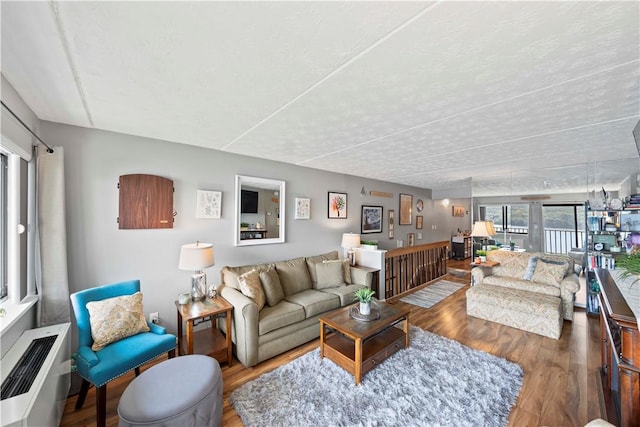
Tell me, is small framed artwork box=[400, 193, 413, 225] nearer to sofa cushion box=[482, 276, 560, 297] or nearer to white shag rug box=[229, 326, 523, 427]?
sofa cushion box=[482, 276, 560, 297]

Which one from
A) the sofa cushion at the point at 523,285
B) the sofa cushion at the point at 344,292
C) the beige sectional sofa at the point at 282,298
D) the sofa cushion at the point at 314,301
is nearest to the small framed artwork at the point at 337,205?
the beige sectional sofa at the point at 282,298

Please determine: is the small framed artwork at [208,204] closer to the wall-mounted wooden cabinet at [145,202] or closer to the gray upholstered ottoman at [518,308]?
the wall-mounted wooden cabinet at [145,202]

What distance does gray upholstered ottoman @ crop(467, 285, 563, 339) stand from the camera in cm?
304

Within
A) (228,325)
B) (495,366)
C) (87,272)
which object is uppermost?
(87,272)

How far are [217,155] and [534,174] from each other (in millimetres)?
4957

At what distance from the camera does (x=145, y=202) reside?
2533mm

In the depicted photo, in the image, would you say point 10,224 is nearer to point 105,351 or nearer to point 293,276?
point 105,351

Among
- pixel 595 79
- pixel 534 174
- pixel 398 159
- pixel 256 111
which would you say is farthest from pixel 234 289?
pixel 534 174

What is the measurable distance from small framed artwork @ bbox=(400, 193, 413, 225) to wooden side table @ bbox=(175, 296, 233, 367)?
4658mm

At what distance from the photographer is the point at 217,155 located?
10.1ft

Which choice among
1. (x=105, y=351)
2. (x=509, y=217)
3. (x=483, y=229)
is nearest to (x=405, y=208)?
(x=483, y=229)

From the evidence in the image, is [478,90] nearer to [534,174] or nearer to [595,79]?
[595,79]

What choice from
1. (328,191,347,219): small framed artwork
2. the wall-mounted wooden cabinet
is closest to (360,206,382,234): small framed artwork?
(328,191,347,219): small framed artwork

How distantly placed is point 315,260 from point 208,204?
178cm
